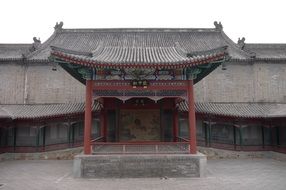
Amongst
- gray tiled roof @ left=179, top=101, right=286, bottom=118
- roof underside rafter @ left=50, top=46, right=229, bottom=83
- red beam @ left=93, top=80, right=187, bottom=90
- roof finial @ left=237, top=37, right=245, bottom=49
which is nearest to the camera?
roof underside rafter @ left=50, top=46, right=229, bottom=83

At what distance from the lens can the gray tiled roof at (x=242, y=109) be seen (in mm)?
17938

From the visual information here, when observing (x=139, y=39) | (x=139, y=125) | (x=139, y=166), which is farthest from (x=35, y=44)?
(x=139, y=166)

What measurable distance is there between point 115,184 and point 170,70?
6324 millimetres

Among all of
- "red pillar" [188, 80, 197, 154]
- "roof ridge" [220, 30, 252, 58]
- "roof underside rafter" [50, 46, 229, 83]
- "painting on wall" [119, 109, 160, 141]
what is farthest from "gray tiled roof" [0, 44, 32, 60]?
"roof ridge" [220, 30, 252, 58]

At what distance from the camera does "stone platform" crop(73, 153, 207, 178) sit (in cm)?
1171

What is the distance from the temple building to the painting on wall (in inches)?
2.7

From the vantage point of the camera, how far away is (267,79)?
69.7ft

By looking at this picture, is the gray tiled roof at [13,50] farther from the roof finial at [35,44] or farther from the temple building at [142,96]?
the roof finial at [35,44]

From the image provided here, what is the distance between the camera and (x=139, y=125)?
55.2ft

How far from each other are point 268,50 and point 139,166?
18252 mm

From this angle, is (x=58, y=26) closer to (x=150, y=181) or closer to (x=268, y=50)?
(x=150, y=181)


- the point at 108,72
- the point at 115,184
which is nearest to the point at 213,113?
the point at 108,72

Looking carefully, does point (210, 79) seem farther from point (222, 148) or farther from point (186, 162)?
point (186, 162)

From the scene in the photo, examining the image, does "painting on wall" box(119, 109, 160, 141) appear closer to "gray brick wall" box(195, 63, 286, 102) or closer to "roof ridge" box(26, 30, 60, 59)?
"gray brick wall" box(195, 63, 286, 102)
